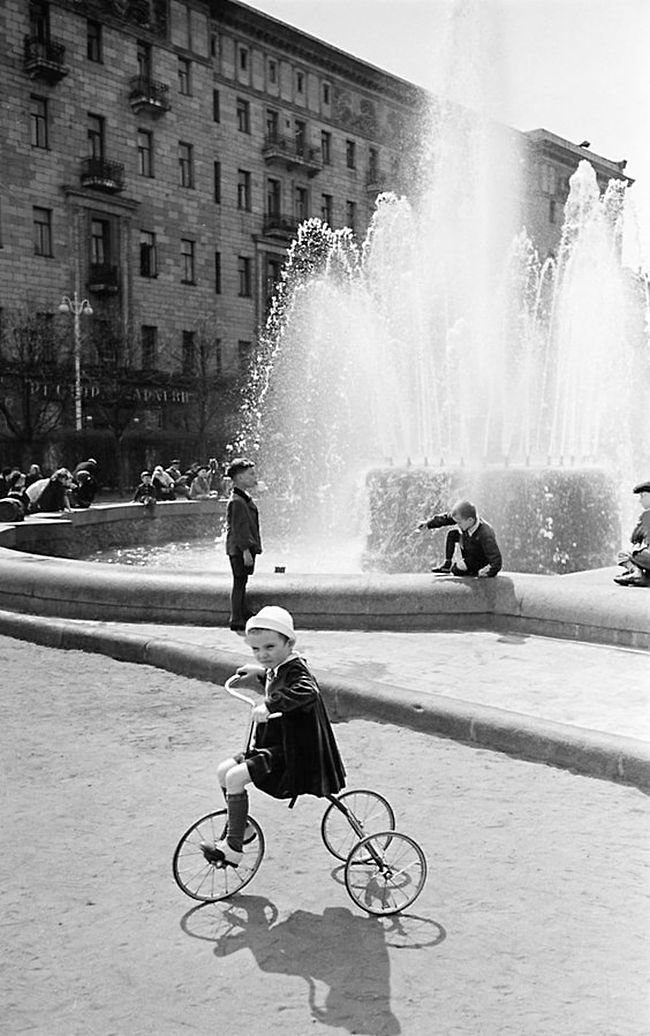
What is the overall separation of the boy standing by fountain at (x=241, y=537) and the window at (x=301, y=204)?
51.8 meters

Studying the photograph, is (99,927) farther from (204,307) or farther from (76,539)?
(204,307)

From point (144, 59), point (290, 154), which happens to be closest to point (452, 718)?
point (144, 59)

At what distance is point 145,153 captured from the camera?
49.1 metres

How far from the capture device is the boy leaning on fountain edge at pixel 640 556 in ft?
30.1

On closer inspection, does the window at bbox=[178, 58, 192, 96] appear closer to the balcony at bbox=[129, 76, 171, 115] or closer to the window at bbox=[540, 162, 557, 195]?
the balcony at bbox=[129, 76, 171, 115]

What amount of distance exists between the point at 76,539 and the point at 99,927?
562 inches

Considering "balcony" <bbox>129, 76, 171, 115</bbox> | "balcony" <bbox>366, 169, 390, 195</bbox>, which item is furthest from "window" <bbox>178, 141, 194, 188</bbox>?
"balcony" <bbox>366, 169, 390, 195</bbox>

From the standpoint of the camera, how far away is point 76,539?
17672mm

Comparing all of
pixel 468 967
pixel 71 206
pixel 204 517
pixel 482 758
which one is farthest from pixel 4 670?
pixel 71 206

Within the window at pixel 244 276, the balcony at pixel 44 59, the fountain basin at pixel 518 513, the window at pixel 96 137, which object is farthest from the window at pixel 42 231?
the fountain basin at pixel 518 513

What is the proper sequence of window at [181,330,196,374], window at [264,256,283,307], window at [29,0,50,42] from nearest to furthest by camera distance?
1. window at [29,0,50,42]
2. window at [181,330,196,374]
3. window at [264,256,283,307]

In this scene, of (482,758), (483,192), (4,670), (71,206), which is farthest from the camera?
(71,206)

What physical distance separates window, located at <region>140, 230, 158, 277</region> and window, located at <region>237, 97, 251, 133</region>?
9.41 metres

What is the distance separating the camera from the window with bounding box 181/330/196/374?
49.5 meters
